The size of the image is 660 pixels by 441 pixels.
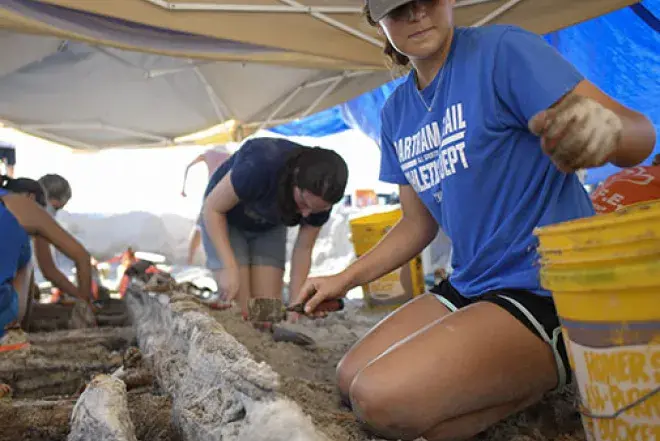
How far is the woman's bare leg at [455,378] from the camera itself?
3.98 feet

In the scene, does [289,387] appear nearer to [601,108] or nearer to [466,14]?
[601,108]

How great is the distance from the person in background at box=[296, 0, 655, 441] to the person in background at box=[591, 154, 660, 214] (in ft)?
3.21

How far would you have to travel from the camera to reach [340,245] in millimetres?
8539

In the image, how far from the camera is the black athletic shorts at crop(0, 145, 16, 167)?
17.9 feet

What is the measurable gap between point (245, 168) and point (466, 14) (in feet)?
5.54

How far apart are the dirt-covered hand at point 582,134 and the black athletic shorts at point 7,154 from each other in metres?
5.75

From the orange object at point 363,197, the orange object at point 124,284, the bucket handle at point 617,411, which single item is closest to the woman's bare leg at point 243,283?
the orange object at point 124,284

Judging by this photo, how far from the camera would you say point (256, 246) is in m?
3.32

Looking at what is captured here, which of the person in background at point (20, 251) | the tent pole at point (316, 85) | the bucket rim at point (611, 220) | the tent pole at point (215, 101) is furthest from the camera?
the tent pole at point (215, 101)

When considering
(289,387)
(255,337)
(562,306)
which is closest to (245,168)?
(255,337)

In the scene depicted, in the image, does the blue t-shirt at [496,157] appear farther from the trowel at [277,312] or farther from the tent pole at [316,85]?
the tent pole at [316,85]

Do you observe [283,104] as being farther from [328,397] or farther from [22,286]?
[328,397]

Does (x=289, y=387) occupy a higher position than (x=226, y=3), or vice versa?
(x=226, y=3)

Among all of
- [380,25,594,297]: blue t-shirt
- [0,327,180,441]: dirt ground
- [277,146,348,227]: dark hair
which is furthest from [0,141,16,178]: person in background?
[380,25,594,297]: blue t-shirt
